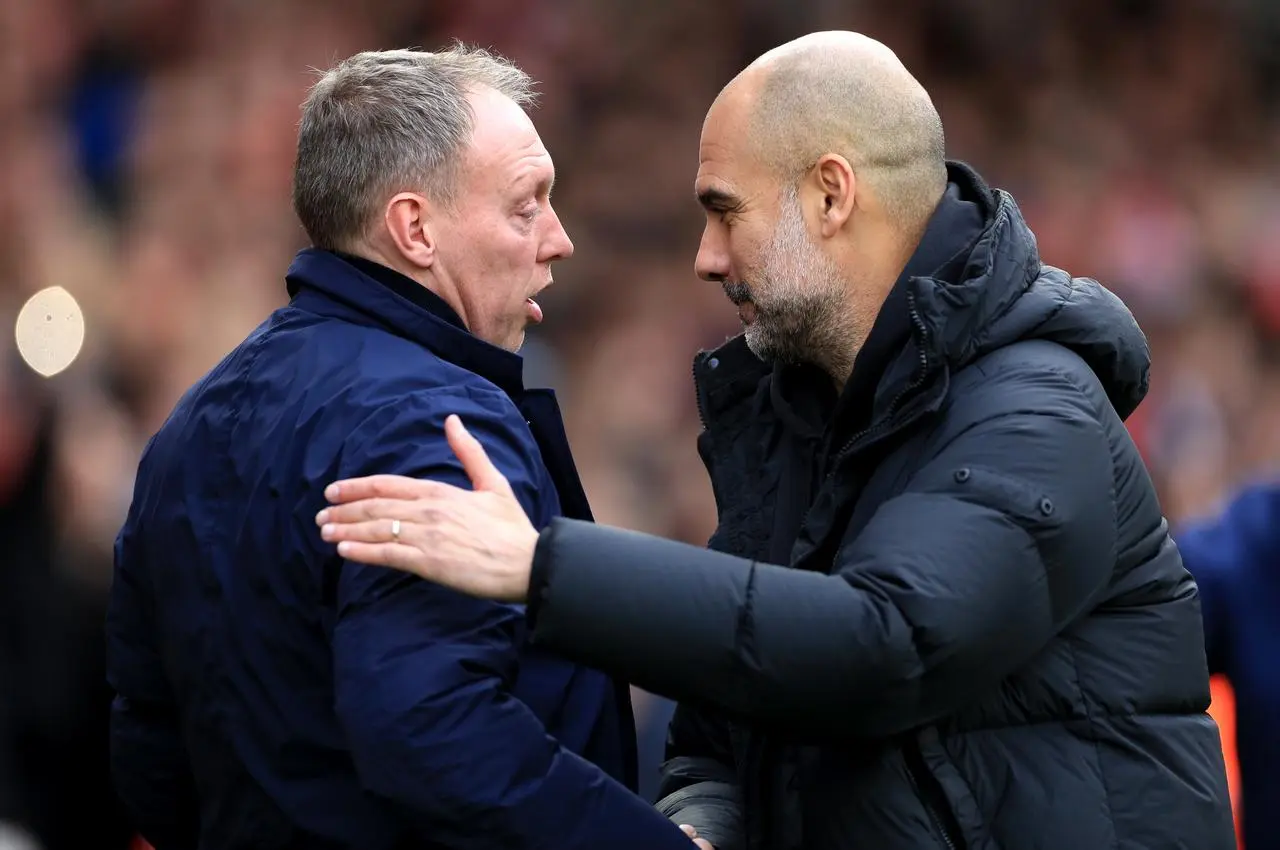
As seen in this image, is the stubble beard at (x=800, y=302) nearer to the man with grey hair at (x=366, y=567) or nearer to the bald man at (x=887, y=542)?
the bald man at (x=887, y=542)

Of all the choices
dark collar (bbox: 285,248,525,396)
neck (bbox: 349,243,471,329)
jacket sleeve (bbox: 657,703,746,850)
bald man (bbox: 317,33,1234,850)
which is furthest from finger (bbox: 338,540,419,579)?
jacket sleeve (bbox: 657,703,746,850)

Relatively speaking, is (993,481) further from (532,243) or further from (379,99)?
(379,99)

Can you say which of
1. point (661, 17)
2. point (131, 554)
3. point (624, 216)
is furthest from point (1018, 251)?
point (661, 17)

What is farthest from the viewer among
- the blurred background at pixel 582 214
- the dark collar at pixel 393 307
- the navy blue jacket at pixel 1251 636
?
the blurred background at pixel 582 214

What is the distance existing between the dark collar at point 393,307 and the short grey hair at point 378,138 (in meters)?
0.08

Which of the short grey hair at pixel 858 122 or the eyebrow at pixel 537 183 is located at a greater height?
the short grey hair at pixel 858 122

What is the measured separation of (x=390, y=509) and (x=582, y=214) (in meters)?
4.81

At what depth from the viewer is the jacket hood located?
2461 millimetres

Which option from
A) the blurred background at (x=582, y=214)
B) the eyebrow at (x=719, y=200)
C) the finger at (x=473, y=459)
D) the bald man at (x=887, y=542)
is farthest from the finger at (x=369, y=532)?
the blurred background at (x=582, y=214)

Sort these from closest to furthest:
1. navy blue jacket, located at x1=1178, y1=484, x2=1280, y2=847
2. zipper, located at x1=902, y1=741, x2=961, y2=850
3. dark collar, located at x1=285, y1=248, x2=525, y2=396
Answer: zipper, located at x1=902, y1=741, x2=961, y2=850, dark collar, located at x1=285, y1=248, x2=525, y2=396, navy blue jacket, located at x1=1178, y1=484, x2=1280, y2=847

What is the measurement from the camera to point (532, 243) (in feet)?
9.02

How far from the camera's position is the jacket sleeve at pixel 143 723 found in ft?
8.77

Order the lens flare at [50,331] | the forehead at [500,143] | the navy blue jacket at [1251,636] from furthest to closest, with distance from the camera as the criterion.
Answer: the lens flare at [50,331]
the navy blue jacket at [1251,636]
the forehead at [500,143]

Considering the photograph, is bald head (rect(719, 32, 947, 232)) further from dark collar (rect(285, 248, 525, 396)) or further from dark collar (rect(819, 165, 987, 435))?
dark collar (rect(285, 248, 525, 396))
